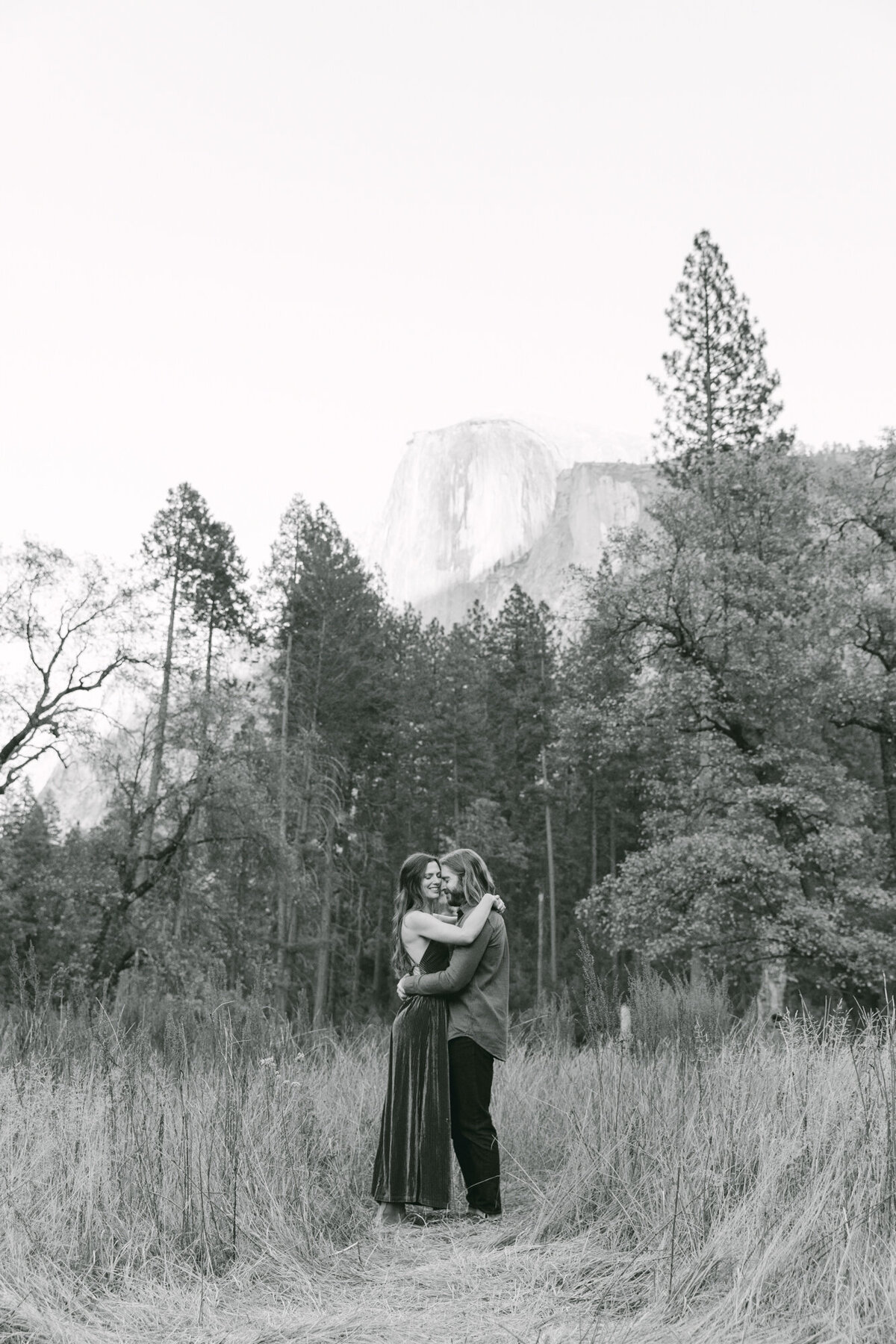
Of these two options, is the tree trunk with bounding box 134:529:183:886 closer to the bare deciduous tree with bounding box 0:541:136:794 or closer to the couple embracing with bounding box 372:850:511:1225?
the bare deciduous tree with bounding box 0:541:136:794

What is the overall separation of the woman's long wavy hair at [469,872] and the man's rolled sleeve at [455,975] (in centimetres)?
16

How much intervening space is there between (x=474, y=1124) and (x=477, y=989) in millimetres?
540

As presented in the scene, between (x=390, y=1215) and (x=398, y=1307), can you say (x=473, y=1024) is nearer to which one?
(x=390, y=1215)

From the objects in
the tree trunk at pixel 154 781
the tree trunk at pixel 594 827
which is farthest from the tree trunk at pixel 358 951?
the tree trunk at pixel 154 781

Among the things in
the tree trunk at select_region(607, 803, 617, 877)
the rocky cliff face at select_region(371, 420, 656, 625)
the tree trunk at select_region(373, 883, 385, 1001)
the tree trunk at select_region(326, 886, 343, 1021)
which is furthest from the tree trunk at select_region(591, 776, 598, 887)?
the rocky cliff face at select_region(371, 420, 656, 625)

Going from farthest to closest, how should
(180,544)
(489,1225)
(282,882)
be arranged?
(180,544)
(282,882)
(489,1225)

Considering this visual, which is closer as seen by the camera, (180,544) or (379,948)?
(180,544)

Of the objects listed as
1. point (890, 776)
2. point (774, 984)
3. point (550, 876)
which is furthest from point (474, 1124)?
point (550, 876)

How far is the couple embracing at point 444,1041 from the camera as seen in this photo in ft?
14.5

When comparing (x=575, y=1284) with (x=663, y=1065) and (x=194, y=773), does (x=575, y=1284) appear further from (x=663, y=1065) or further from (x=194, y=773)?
(x=194, y=773)

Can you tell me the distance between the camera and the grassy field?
2994 millimetres

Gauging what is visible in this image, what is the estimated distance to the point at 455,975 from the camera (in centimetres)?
458

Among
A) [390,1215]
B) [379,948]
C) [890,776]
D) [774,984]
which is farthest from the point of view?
[379,948]

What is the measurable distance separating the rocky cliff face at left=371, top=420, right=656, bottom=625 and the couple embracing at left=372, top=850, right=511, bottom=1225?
89.9m
